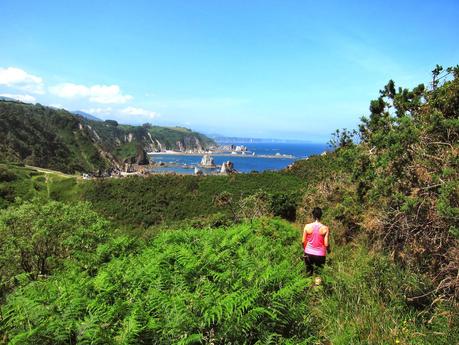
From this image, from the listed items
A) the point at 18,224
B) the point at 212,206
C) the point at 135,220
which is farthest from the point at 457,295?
the point at 135,220

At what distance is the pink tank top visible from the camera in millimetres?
7340

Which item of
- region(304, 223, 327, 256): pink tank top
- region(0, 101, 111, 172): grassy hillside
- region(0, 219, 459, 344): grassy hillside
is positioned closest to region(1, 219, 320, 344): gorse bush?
region(0, 219, 459, 344): grassy hillside

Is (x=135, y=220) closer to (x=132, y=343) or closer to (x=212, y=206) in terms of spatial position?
(x=212, y=206)

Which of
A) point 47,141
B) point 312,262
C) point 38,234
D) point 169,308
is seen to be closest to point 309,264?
point 312,262

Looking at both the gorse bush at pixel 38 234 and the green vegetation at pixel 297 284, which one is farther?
the gorse bush at pixel 38 234

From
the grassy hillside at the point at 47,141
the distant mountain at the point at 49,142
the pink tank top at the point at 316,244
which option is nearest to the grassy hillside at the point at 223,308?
the pink tank top at the point at 316,244

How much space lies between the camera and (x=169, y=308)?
4141 mm

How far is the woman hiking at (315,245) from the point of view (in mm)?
7344

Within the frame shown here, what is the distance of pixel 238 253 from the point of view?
6.65 meters

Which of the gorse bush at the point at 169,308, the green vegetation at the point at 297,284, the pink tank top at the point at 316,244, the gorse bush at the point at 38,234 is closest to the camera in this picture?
the gorse bush at the point at 169,308

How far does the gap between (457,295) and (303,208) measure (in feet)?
43.2

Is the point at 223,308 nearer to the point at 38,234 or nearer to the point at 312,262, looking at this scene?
the point at 312,262

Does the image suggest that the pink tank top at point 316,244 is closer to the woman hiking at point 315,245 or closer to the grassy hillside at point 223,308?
the woman hiking at point 315,245

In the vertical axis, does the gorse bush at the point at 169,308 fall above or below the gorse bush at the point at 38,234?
above
